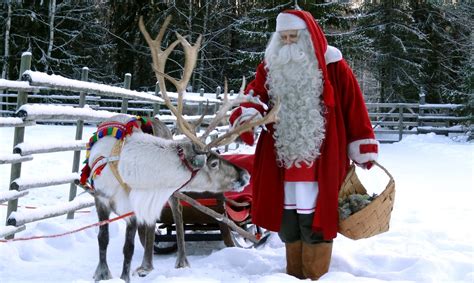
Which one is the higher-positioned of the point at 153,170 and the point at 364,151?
the point at 364,151

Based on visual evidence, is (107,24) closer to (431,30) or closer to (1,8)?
(1,8)

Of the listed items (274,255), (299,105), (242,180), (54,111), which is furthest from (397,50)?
(299,105)

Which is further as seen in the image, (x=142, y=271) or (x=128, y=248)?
(x=142, y=271)

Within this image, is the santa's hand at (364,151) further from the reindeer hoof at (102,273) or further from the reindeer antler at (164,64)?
the reindeer hoof at (102,273)

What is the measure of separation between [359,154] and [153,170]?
1.27 m

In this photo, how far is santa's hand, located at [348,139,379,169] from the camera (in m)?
3.24

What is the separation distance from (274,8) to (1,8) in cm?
983

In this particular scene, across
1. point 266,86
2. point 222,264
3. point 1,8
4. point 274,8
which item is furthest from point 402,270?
point 1,8

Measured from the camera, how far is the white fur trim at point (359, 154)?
324 cm

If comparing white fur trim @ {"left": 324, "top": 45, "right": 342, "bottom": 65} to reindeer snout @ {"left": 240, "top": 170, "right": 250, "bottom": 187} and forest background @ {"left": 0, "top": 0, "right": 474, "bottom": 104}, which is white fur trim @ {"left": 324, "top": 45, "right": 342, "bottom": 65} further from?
forest background @ {"left": 0, "top": 0, "right": 474, "bottom": 104}

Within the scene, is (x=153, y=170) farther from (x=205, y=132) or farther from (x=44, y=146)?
(x=44, y=146)

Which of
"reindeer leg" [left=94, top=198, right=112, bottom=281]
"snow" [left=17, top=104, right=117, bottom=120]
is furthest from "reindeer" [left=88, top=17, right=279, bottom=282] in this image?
"snow" [left=17, top=104, right=117, bottom=120]

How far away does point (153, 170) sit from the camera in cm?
325

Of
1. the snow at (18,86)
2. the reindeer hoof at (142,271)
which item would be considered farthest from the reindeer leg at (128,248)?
the snow at (18,86)
